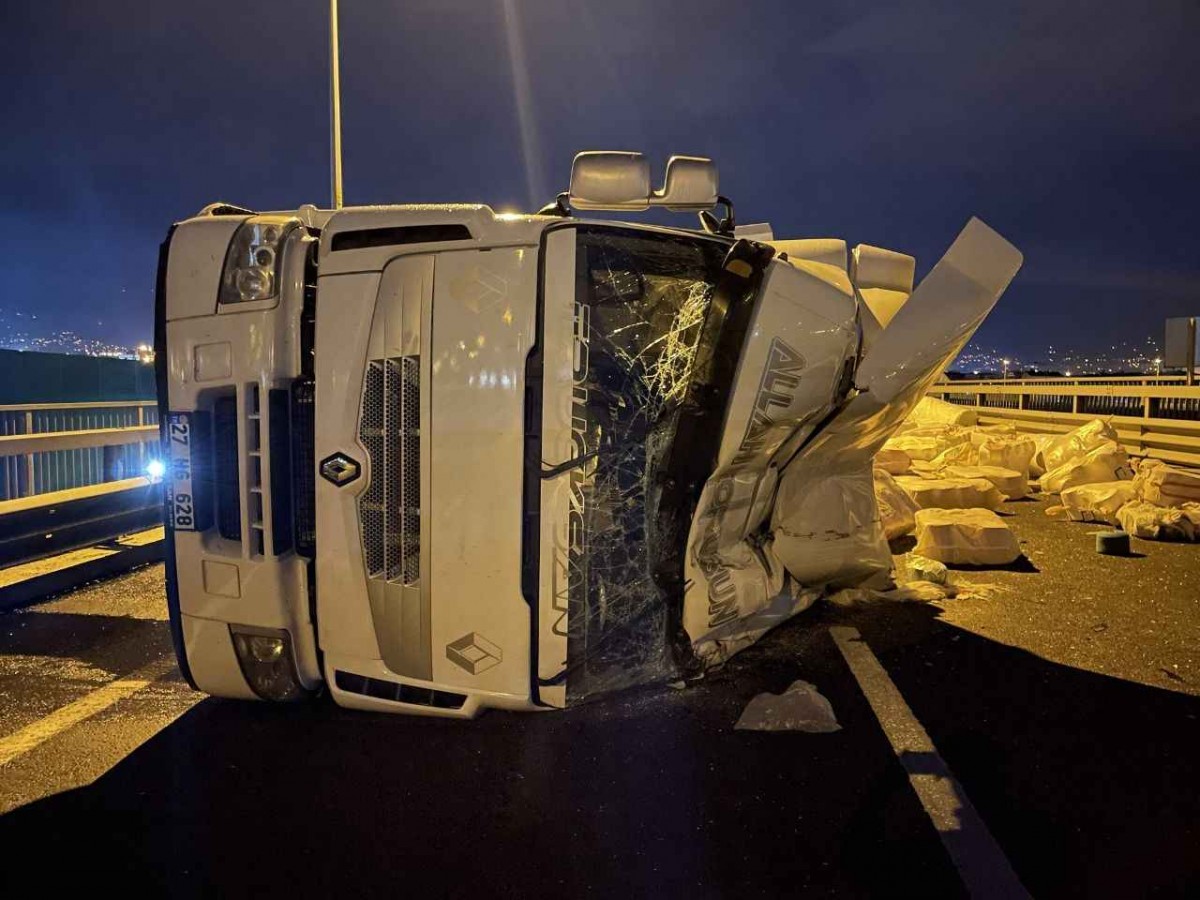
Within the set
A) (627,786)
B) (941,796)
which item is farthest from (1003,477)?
(627,786)

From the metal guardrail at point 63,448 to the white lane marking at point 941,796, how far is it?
6711 mm

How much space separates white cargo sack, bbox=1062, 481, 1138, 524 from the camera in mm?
7520

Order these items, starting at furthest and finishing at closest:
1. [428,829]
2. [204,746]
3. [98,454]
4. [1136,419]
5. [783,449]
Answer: [1136,419], [98,454], [783,449], [204,746], [428,829]

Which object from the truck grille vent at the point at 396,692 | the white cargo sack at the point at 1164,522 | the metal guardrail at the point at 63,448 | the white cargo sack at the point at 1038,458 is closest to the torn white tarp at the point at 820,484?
the truck grille vent at the point at 396,692

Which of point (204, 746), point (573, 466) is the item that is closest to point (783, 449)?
point (573, 466)

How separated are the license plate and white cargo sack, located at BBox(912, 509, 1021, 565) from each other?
4890 mm

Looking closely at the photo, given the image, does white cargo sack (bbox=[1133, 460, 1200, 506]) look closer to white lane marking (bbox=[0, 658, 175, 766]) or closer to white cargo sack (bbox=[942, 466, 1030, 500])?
white cargo sack (bbox=[942, 466, 1030, 500])

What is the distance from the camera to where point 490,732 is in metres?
3.08

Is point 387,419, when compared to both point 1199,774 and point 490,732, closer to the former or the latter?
point 490,732

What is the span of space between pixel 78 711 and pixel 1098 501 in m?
8.23

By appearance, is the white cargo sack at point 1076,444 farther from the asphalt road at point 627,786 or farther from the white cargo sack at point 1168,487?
the asphalt road at point 627,786

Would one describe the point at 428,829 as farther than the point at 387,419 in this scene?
No

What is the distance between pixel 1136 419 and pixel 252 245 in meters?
11.9

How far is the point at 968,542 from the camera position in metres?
5.65
